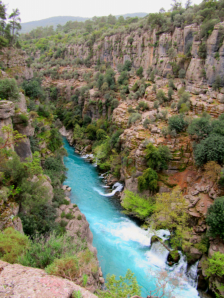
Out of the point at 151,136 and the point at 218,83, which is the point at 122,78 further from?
the point at 151,136

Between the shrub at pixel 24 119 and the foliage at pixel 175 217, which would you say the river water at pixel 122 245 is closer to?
the foliage at pixel 175 217

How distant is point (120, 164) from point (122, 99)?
1693 centimetres

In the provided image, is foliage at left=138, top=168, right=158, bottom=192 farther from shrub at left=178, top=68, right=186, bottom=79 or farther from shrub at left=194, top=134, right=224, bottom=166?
shrub at left=178, top=68, right=186, bottom=79

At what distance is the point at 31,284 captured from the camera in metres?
6.31

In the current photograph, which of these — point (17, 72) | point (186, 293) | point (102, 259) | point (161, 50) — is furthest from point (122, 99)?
point (186, 293)

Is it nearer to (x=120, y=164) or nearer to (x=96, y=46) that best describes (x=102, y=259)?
(x=120, y=164)

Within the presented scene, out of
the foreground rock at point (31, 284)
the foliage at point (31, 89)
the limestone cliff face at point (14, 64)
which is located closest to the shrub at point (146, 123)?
the foliage at point (31, 89)

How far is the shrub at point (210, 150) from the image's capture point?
62.4 feet

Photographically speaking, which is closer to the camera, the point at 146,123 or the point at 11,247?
the point at 11,247

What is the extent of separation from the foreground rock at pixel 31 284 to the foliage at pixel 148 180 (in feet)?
53.3

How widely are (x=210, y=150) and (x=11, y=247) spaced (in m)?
18.2

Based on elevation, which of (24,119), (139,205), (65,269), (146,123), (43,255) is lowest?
(139,205)

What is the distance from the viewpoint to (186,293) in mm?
14750

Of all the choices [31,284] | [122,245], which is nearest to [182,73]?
[122,245]
